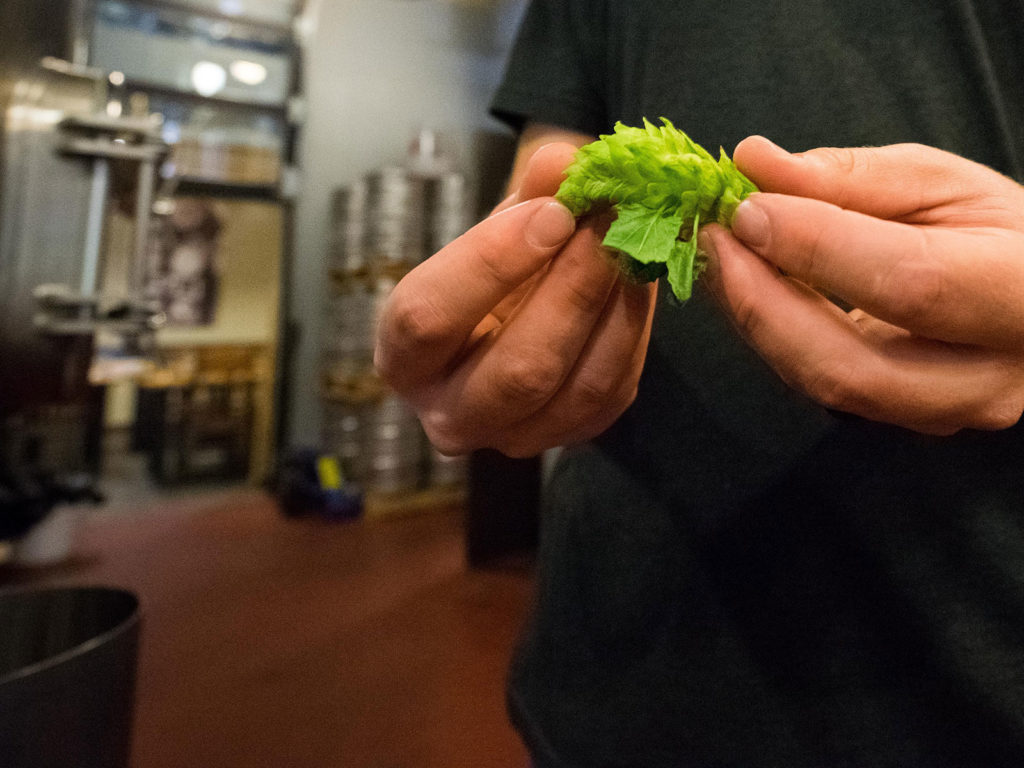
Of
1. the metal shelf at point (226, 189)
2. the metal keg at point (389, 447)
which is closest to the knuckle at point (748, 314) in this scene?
the metal keg at point (389, 447)

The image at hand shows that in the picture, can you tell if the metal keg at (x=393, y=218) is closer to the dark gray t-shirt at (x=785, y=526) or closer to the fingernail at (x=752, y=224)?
the dark gray t-shirt at (x=785, y=526)

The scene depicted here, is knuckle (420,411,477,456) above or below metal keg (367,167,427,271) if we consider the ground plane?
below

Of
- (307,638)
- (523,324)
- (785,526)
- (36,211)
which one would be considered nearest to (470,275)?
(523,324)

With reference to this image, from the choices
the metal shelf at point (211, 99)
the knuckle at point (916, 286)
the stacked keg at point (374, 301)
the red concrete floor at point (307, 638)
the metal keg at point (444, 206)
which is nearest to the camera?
the knuckle at point (916, 286)

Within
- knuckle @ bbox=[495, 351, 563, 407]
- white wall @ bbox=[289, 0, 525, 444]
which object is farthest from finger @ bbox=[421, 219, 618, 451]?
white wall @ bbox=[289, 0, 525, 444]

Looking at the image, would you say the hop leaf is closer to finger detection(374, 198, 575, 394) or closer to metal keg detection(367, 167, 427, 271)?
finger detection(374, 198, 575, 394)

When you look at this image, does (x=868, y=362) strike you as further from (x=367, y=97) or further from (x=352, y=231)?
(x=367, y=97)
